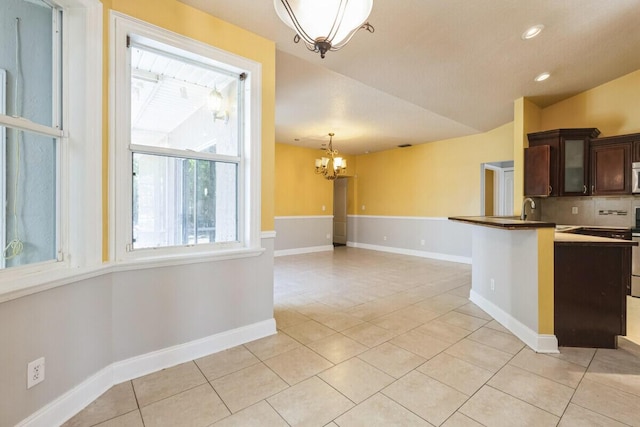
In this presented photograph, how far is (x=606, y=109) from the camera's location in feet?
13.5

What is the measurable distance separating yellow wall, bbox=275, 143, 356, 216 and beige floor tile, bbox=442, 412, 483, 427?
572 cm

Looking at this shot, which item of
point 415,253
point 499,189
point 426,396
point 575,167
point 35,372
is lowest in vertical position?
point 426,396

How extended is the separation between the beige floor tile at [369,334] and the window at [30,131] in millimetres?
2250

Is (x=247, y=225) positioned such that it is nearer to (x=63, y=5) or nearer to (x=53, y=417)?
(x=53, y=417)

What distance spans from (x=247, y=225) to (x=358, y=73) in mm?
2078

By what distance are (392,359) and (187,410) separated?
144cm

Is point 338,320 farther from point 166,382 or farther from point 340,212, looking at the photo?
point 340,212

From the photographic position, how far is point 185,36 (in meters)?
2.17

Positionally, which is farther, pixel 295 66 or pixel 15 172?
pixel 295 66

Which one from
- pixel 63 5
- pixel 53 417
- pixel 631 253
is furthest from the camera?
pixel 631 253

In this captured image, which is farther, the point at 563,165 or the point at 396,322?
the point at 563,165

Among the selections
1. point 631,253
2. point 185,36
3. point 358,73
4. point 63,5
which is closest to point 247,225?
point 185,36

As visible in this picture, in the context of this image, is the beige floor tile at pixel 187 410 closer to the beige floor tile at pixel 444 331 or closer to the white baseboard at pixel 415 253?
the beige floor tile at pixel 444 331

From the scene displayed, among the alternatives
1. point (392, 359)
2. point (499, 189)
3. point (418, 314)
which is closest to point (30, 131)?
point (392, 359)
